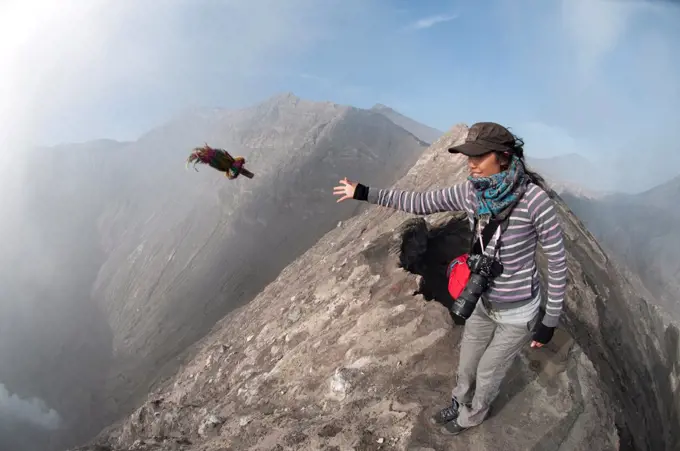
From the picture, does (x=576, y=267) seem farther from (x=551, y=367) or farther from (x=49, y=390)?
(x=49, y=390)

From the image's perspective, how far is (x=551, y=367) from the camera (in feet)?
20.8

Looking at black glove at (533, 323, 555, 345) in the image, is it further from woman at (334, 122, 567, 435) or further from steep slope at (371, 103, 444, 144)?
steep slope at (371, 103, 444, 144)

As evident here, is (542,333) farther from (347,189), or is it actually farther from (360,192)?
(347,189)

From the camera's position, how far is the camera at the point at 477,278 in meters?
4.27

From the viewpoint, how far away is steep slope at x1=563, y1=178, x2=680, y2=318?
37.5 m

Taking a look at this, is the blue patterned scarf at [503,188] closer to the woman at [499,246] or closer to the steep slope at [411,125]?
the woman at [499,246]

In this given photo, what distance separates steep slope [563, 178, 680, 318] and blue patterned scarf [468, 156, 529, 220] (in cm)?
3495

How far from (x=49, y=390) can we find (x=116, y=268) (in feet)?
43.9

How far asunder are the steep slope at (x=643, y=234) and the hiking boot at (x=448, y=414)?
33653 mm

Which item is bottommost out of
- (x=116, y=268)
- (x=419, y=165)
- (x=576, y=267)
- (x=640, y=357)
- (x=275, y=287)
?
(x=640, y=357)

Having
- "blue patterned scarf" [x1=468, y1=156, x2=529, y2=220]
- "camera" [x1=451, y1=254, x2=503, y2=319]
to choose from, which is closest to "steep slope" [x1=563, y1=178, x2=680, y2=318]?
"camera" [x1=451, y1=254, x2=503, y2=319]

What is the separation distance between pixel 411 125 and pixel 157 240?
224ft

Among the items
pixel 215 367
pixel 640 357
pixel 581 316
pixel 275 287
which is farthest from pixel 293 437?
pixel 275 287

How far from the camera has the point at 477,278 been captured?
4.31 m
